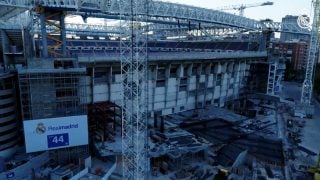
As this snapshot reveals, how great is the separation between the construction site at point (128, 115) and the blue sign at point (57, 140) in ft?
0.41

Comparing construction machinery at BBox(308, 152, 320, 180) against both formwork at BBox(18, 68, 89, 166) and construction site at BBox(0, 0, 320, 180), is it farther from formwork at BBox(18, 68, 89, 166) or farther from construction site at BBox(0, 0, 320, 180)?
formwork at BBox(18, 68, 89, 166)

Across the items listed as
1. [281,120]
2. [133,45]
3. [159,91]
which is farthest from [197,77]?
[133,45]

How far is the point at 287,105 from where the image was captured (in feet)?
254

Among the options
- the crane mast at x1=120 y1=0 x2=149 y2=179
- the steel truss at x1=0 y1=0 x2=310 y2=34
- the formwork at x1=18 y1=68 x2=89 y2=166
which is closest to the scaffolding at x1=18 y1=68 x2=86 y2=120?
the formwork at x1=18 y1=68 x2=89 y2=166

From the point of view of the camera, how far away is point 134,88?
3056 cm

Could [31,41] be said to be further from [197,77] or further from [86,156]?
[197,77]

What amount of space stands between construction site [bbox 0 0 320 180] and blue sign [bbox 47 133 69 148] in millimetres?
124

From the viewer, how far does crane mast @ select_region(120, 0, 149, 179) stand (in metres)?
28.9

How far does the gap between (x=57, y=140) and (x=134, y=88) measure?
517 inches

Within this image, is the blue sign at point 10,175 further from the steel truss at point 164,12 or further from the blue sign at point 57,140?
the steel truss at point 164,12

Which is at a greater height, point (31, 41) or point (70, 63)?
point (31, 41)

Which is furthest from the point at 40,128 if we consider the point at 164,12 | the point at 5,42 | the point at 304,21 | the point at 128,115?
the point at 304,21

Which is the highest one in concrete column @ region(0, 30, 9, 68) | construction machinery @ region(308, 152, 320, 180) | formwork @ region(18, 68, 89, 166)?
concrete column @ region(0, 30, 9, 68)

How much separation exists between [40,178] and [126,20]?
67.0 feet
